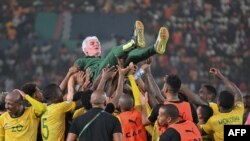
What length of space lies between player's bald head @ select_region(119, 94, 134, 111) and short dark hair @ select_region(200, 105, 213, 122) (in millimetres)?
936

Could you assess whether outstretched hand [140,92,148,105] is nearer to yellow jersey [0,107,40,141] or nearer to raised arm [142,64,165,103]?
raised arm [142,64,165,103]

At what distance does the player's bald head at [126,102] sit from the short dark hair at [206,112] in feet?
3.07

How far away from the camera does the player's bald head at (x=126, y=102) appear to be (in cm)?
832

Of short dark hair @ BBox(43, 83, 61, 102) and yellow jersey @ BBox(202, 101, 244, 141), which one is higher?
short dark hair @ BBox(43, 83, 61, 102)

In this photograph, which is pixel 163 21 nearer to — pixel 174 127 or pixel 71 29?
pixel 71 29

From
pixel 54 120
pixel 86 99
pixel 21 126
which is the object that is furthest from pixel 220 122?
pixel 21 126

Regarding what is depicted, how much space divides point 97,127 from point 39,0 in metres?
15.1

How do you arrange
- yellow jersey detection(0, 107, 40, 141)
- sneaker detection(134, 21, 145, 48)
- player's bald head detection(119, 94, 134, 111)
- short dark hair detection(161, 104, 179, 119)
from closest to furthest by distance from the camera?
short dark hair detection(161, 104, 179, 119)
player's bald head detection(119, 94, 134, 111)
yellow jersey detection(0, 107, 40, 141)
sneaker detection(134, 21, 145, 48)

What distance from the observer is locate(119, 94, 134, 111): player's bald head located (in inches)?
328

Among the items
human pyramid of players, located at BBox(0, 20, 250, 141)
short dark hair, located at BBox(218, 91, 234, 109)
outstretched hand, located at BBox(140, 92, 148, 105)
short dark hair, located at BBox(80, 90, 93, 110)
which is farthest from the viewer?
short dark hair, located at BBox(218, 91, 234, 109)

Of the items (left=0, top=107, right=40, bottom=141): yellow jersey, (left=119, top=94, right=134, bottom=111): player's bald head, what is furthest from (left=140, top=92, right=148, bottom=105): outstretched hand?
(left=0, top=107, right=40, bottom=141): yellow jersey

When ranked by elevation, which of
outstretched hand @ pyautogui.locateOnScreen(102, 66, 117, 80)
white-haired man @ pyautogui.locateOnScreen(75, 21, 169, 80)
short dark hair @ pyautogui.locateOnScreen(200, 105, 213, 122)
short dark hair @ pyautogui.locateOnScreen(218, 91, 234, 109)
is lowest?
short dark hair @ pyautogui.locateOnScreen(200, 105, 213, 122)

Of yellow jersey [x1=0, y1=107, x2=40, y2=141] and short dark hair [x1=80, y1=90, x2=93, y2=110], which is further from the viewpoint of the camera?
yellow jersey [x1=0, y1=107, x2=40, y2=141]

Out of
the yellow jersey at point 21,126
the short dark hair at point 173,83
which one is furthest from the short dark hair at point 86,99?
the short dark hair at point 173,83
